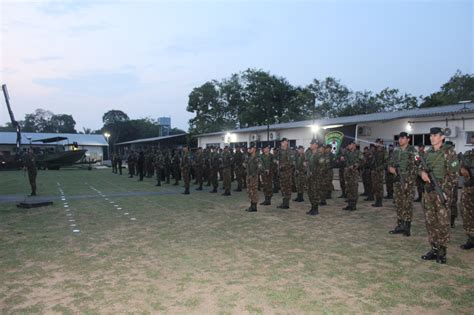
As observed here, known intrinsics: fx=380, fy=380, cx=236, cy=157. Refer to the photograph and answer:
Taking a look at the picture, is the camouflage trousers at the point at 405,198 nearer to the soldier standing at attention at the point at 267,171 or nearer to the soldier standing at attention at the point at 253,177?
the soldier standing at attention at the point at 253,177

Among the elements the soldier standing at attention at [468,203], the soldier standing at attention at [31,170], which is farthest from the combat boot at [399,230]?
the soldier standing at attention at [31,170]

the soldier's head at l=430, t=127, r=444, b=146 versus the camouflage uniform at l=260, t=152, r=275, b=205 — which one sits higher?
the soldier's head at l=430, t=127, r=444, b=146

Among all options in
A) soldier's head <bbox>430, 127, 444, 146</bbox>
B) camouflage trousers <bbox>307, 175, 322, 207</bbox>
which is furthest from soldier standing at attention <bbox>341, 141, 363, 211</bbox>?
soldier's head <bbox>430, 127, 444, 146</bbox>

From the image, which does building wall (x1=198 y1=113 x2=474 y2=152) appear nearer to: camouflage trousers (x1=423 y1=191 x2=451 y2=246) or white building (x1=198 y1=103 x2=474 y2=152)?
white building (x1=198 y1=103 x2=474 y2=152)

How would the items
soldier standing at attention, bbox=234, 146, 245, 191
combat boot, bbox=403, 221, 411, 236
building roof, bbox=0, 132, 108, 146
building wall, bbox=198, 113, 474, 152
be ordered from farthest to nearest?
building roof, bbox=0, 132, 108, 146 → building wall, bbox=198, 113, 474, 152 → soldier standing at attention, bbox=234, 146, 245, 191 → combat boot, bbox=403, 221, 411, 236

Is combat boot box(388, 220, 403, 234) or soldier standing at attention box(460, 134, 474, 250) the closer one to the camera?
soldier standing at attention box(460, 134, 474, 250)

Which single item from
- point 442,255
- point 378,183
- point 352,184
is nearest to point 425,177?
point 442,255

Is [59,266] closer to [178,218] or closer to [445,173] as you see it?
[178,218]

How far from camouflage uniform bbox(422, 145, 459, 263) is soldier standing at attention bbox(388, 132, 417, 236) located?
A: 1.40 meters

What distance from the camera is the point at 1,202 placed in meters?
11.6

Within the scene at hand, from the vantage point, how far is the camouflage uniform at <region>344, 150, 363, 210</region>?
387 inches

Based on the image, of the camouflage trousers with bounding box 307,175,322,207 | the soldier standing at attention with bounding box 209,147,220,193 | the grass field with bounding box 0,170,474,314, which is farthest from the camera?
the soldier standing at attention with bounding box 209,147,220,193

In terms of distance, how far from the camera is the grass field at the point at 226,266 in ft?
12.7

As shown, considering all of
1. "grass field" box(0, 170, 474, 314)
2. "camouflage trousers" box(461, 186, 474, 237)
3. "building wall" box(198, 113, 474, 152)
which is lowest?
"grass field" box(0, 170, 474, 314)
